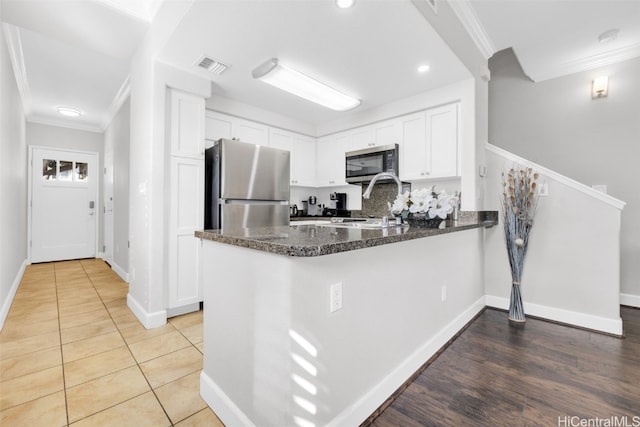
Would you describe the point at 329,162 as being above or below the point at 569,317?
above

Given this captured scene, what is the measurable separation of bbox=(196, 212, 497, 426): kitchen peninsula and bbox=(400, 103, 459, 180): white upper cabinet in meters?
1.57

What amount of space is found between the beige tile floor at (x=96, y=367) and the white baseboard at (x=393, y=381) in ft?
2.13

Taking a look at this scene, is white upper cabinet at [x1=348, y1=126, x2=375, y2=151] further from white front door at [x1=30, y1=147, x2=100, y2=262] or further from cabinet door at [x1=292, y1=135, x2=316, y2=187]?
white front door at [x1=30, y1=147, x2=100, y2=262]

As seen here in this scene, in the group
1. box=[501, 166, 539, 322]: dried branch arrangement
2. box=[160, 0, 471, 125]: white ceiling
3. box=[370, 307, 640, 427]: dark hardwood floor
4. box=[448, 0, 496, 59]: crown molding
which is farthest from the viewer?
box=[501, 166, 539, 322]: dried branch arrangement

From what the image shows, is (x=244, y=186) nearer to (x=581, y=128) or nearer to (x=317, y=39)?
(x=317, y=39)

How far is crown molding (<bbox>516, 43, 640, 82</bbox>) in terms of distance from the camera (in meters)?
2.96

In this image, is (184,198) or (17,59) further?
(17,59)

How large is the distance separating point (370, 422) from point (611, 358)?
1.85 metres

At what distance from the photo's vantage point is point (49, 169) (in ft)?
16.9

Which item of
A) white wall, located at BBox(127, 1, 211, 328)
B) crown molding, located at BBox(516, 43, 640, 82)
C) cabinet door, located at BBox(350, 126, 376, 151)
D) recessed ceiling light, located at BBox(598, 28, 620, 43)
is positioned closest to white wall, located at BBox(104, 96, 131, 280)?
white wall, located at BBox(127, 1, 211, 328)

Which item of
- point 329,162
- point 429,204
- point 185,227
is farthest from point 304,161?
point 429,204

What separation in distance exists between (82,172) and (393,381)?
21.7 feet

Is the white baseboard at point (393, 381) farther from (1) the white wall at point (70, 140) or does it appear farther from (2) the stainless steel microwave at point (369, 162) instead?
(1) the white wall at point (70, 140)

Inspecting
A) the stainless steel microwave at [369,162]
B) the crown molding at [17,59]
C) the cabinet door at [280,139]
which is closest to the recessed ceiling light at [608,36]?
the stainless steel microwave at [369,162]
